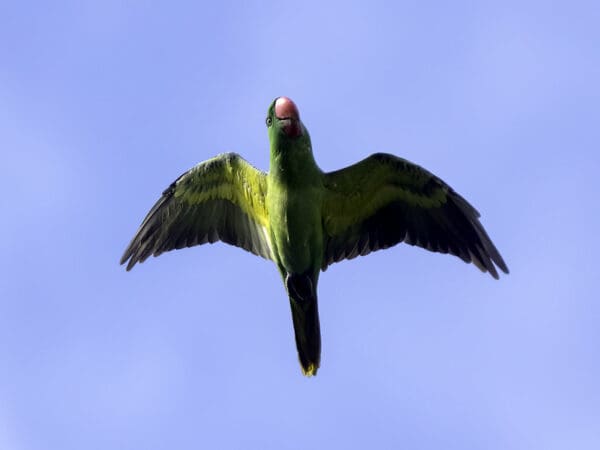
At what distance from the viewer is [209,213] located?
53.7ft

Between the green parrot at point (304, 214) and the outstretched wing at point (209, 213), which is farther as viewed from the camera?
the outstretched wing at point (209, 213)

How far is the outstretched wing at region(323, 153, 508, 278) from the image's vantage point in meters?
15.5

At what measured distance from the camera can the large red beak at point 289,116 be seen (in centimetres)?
1458

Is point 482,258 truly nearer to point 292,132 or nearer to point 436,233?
point 436,233

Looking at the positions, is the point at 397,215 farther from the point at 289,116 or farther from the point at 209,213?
Answer: the point at 209,213

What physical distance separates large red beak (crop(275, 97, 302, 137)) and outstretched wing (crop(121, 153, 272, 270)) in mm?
1187

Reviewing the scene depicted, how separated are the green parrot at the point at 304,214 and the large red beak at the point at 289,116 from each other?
0.5 inches

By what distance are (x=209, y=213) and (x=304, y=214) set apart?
207cm

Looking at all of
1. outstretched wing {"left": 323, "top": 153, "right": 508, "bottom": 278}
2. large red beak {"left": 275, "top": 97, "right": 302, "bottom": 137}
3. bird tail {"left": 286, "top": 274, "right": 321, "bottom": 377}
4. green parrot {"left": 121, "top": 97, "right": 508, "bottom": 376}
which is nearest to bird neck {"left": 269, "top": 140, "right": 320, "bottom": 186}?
green parrot {"left": 121, "top": 97, "right": 508, "bottom": 376}

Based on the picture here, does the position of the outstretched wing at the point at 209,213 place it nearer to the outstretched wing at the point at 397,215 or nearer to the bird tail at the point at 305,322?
the bird tail at the point at 305,322

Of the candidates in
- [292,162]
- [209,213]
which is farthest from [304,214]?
[209,213]

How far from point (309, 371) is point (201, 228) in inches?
110

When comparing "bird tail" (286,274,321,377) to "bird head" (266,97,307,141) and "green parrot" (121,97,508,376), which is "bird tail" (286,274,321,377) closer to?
"green parrot" (121,97,508,376)

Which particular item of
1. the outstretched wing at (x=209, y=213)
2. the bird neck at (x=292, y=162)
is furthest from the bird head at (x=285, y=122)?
the outstretched wing at (x=209, y=213)
